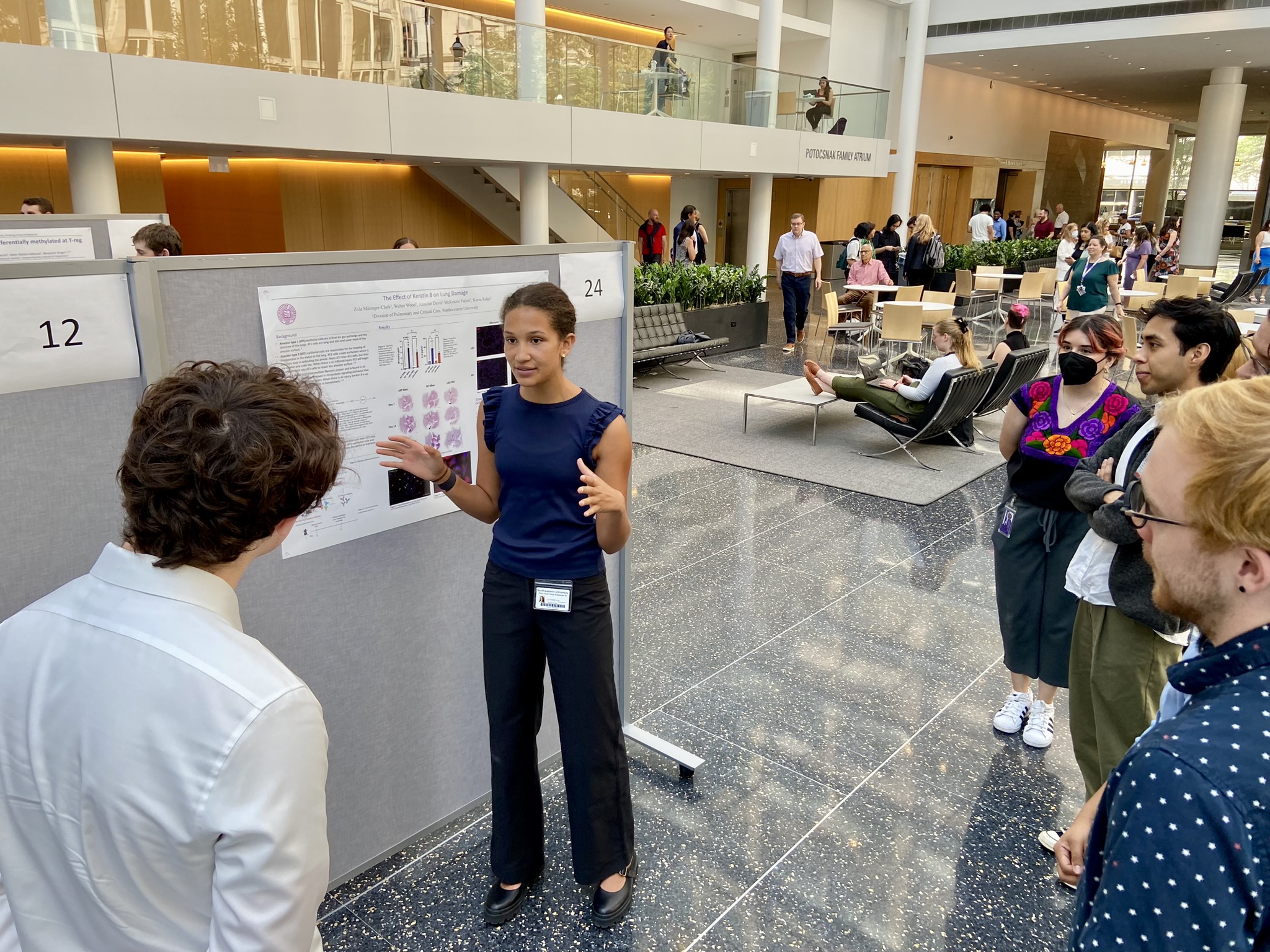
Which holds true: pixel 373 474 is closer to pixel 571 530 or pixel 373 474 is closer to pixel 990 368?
pixel 571 530

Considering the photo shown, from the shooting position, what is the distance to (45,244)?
5426 millimetres

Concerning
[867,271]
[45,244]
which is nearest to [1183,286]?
[867,271]

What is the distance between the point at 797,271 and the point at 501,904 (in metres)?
11.2

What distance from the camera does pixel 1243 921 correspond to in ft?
2.93

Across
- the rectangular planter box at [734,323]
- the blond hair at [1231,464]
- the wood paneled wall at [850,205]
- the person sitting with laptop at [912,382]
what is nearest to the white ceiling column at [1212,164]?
the wood paneled wall at [850,205]

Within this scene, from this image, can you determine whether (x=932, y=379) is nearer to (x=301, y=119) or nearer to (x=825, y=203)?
(x=301, y=119)

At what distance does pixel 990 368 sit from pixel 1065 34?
1802cm

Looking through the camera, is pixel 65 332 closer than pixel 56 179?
Yes

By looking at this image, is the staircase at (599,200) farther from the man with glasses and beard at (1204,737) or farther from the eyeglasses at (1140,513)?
the man with glasses and beard at (1204,737)

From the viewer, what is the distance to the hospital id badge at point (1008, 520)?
329 cm

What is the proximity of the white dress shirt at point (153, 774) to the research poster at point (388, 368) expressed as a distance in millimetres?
1174

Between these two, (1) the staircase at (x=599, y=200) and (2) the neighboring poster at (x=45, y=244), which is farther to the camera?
Answer: (1) the staircase at (x=599, y=200)

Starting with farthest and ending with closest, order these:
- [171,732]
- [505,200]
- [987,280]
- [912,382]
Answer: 1. [505,200]
2. [987,280]
3. [912,382]
4. [171,732]

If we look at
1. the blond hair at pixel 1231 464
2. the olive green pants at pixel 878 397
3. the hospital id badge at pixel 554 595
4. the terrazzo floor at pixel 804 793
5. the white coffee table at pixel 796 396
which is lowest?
the terrazzo floor at pixel 804 793
